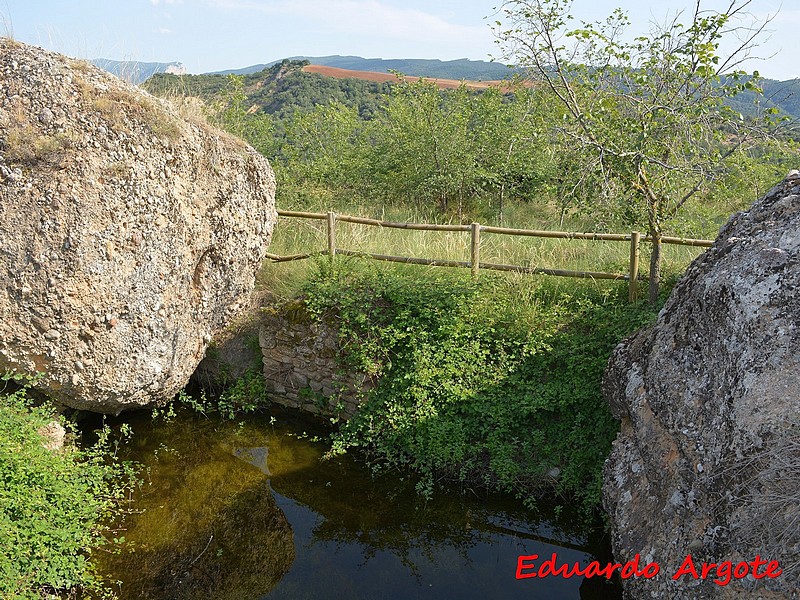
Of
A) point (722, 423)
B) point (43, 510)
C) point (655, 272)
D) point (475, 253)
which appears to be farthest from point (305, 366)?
point (722, 423)

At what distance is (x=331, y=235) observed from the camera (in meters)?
8.80

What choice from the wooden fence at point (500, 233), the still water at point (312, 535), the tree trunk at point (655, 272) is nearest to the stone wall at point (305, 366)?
the still water at point (312, 535)

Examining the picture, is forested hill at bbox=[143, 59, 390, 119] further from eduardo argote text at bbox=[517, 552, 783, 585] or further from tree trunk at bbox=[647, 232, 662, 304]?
eduardo argote text at bbox=[517, 552, 783, 585]

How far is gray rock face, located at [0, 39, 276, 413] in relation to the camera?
5.94 meters

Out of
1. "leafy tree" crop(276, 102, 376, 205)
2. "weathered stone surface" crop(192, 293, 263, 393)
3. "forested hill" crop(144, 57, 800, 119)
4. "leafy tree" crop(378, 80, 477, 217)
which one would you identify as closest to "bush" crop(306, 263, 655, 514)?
"weathered stone surface" crop(192, 293, 263, 393)

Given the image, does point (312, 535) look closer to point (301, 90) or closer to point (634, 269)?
point (634, 269)

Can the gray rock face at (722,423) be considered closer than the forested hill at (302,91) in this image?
Yes

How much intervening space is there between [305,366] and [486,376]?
8.19 feet

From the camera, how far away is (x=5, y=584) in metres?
4.71

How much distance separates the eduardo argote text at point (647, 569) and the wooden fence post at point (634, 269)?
3.17 meters

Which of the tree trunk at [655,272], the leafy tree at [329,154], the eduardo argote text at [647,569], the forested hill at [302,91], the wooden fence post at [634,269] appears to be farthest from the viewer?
the forested hill at [302,91]

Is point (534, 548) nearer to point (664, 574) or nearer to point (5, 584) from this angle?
point (664, 574)

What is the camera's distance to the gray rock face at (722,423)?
11.7 feet

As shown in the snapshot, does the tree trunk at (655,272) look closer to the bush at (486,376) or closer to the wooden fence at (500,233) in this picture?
the wooden fence at (500,233)
